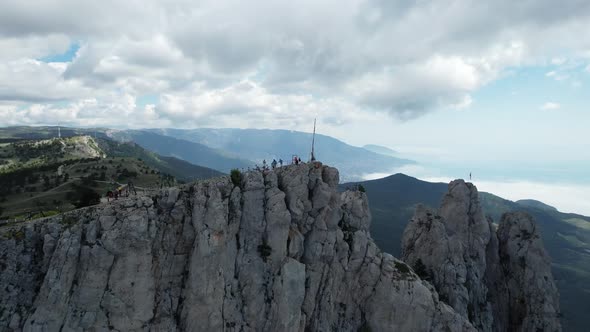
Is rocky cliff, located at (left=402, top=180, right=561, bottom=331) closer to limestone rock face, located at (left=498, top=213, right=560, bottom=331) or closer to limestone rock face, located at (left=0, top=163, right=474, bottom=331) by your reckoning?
limestone rock face, located at (left=498, top=213, right=560, bottom=331)

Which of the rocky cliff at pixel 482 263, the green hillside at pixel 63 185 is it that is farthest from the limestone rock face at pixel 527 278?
the green hillside at pixel 63 185

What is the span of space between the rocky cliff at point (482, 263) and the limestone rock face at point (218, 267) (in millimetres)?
16446

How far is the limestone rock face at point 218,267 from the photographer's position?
49.3 m

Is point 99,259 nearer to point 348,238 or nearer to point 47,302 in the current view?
point 47,302

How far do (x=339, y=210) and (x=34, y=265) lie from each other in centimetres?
5318

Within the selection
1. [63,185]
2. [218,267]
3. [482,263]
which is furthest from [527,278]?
[63,185]

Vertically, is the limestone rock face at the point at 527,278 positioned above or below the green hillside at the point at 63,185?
below

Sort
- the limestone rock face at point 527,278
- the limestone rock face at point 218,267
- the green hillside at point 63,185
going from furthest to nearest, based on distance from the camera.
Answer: the limestone rock face at point 527,278, the green hillside at point 63,185, the limestone rock face at point 218,267

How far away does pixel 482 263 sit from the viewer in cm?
9025

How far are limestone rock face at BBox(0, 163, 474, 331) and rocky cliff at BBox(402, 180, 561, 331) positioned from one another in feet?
54.0

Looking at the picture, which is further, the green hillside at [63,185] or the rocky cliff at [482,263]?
the rocky cliff at [482,263]

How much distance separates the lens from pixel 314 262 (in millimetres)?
66500

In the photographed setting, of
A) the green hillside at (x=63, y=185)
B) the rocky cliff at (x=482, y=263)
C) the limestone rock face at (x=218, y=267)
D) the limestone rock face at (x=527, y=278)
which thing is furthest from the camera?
the limestone rock face at (x=527, y=278)

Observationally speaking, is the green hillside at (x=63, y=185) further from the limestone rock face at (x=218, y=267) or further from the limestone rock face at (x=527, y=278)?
the limestone rock face at (x=527, y=278)
